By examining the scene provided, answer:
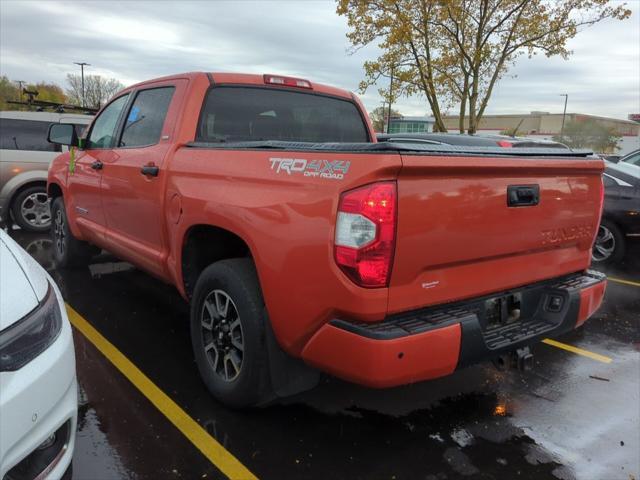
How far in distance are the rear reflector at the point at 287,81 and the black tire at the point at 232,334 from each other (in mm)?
1686

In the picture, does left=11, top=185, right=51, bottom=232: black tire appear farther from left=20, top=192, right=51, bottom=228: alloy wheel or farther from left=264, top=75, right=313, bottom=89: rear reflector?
left=264, top=75, right=313, bottom=89: rear reflector

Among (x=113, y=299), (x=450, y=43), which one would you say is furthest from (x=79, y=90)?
(x=113, y=299)

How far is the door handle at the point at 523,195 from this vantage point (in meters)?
2.57

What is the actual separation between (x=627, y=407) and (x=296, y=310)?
2450mm

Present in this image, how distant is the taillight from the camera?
2139 millimetres

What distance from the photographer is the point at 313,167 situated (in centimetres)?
233

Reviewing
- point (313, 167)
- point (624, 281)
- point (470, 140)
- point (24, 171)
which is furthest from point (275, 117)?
point (24, 171)

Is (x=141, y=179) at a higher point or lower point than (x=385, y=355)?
higher

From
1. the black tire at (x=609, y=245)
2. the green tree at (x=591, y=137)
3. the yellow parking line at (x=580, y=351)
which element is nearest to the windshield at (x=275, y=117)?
the yellow parking line at (x=580, y=351)

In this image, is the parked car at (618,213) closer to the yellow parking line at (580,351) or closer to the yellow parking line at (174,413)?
the yellow parking line at (580,351)

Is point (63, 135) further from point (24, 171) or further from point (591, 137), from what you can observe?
point (591, 137)

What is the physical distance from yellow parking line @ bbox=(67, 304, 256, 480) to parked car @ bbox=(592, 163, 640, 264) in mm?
6148

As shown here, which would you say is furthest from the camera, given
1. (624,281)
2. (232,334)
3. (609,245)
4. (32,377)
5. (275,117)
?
(609,245)

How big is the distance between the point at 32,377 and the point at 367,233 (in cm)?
134
